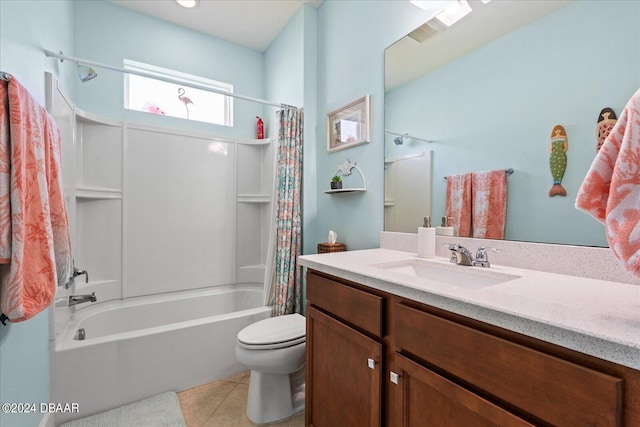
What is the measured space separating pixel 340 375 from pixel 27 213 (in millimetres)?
1269

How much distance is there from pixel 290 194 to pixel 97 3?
2.23 meters

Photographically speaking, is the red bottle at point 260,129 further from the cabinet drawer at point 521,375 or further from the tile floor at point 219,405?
the cabinet drawer at point 521,375

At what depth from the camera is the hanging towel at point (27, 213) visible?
0.92m

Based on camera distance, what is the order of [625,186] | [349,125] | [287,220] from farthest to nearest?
[287,220] < [349,125] < [625,186]

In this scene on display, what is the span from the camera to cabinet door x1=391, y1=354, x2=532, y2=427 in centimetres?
67

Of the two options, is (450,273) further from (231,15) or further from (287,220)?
(231,15)

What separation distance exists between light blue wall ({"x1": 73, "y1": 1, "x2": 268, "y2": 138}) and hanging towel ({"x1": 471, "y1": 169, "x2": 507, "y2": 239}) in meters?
2.35

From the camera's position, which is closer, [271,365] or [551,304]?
[551,304]

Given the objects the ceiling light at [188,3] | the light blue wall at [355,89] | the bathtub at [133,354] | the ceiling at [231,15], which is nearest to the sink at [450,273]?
the light blue wall at [355,89]

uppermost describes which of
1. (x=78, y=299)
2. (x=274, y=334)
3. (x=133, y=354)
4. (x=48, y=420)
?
(x=78, y=299)

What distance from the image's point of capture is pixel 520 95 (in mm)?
1164

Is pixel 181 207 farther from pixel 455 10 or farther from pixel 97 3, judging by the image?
pixel 455 10

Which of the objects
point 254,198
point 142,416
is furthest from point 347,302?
point 254,198

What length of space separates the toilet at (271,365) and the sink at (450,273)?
2.41 ft
